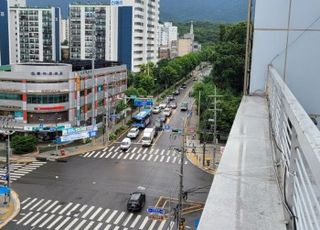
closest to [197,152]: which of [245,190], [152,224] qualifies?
[152,224]

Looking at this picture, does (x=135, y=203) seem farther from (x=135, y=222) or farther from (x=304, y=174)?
(x=304, y=174)

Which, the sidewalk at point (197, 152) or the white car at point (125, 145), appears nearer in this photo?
the sidewalk at point (197, 152)

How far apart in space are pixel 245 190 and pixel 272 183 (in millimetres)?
A: 344

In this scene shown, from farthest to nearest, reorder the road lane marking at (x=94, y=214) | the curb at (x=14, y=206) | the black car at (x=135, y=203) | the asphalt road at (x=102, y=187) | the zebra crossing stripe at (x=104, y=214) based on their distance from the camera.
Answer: the black car at (x=135, y=203) < the road lane marking at (x=94, y=214) < the zebra crossing stripe at (x=104, y=214) < the asphalt road at (x=102, y=187) < the curb at (x=14, y=206)

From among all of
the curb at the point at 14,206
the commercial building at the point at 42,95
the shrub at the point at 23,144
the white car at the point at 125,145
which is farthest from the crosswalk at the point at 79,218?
the commercial building at the point at 42,95

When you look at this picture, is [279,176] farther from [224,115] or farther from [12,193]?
[224,115]

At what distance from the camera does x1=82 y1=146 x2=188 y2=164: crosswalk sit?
3183cm

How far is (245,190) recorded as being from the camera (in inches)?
122

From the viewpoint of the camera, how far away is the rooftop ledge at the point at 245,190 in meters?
2.58

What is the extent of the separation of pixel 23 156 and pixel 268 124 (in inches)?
1148

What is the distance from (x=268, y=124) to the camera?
551cm

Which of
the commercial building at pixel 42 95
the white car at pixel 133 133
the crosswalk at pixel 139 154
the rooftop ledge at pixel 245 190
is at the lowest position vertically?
the crosswalk at pixel 139 154

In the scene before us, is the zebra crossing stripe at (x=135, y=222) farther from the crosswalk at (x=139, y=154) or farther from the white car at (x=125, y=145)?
the white car at (x=125, y=145)

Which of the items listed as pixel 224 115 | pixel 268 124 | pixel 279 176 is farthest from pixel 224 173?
pixel 224 115
